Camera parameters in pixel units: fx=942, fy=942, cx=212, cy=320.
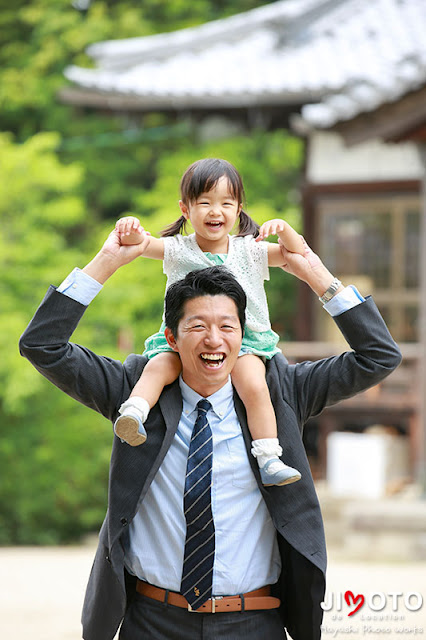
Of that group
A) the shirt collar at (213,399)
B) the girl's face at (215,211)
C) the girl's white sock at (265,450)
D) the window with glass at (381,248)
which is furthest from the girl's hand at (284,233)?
the window with glass at (381,248)

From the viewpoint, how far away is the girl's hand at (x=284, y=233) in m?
2.83

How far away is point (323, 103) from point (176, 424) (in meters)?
8.42

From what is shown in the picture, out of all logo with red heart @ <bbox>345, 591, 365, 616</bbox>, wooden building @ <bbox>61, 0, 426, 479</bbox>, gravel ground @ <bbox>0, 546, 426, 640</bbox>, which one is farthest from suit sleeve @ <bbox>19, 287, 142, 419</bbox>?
wooden building @ <bbox>61, 0, 426, 479</bbox>

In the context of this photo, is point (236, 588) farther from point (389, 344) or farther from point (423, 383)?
point (423, 383)

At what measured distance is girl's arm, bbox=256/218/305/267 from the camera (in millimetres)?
2830

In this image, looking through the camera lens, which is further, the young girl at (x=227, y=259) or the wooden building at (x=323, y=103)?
the wooden building at (x=323, y=103)

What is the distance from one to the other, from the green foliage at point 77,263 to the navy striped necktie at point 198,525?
294 inches

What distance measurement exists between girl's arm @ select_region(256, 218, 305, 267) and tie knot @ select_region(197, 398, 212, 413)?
1.67 ft

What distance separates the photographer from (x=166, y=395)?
2.89 metres

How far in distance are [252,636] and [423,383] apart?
6823mm

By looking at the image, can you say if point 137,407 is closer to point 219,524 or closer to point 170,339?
point 170,339

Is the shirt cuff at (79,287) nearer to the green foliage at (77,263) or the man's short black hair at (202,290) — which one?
the man's short black hair at (202,290)

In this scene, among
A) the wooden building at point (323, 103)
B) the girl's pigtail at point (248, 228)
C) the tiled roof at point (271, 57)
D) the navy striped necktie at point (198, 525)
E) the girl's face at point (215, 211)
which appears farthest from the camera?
the wooden building at point (323, 103)

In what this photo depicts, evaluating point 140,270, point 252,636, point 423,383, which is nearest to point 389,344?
point 252,636
